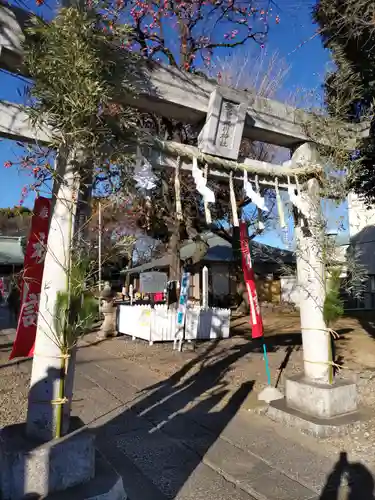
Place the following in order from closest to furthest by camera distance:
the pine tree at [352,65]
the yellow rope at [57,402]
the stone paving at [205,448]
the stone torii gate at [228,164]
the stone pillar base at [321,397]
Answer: the yellow rope at [57,402] < the stone torii gate at [228,164] < the stone paving at [205,448] < the stone pillar base at [321,397] < the pine tree at [352,65]

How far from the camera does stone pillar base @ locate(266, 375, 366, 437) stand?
439cm

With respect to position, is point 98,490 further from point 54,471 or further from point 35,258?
point 35,258

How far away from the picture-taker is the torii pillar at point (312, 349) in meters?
4.61

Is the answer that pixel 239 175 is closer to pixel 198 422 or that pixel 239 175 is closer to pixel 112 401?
pixel 198 422

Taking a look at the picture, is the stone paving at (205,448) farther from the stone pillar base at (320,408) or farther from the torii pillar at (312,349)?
the torii pillar at (312,349)

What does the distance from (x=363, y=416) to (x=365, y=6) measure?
5.71 m

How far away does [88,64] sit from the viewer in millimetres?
2979

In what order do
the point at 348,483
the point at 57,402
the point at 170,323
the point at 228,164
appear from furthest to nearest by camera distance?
the point at 170,323 < the point at 228,164 < the point at 348,483 < the point at 57,402

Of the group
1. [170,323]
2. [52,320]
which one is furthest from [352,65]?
[170,323]

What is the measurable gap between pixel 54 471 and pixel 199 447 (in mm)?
1902

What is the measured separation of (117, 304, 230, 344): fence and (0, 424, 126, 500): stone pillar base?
25.6 ft

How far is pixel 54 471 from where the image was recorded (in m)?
2.73

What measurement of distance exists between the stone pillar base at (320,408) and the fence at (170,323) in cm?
602

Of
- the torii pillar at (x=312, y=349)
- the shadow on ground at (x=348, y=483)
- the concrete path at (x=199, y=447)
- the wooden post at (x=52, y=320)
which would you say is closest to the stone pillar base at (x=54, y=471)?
the wooden post at (x=52, y=320)
